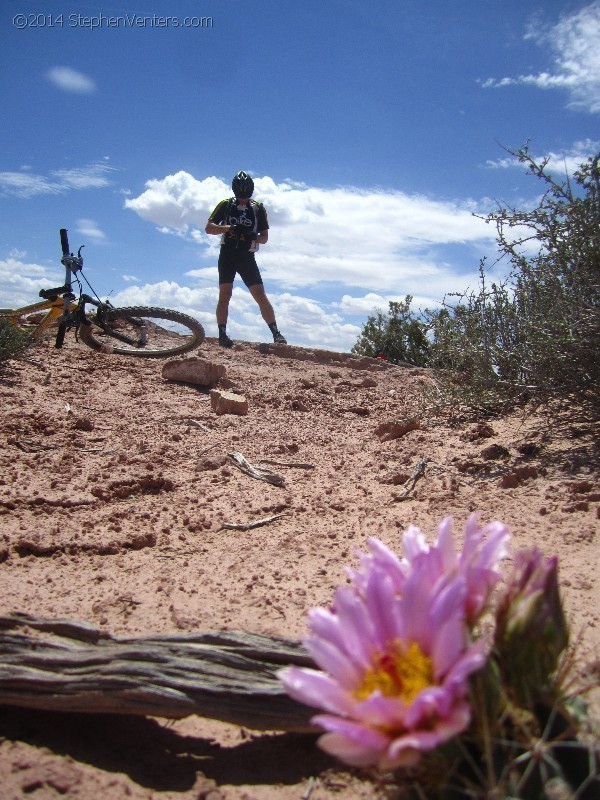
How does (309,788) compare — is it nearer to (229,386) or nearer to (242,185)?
(229,386)

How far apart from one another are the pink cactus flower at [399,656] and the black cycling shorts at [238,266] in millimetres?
7096

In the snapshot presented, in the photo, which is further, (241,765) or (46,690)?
(46,690)

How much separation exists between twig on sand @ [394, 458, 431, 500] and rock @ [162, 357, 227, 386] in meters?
2.54

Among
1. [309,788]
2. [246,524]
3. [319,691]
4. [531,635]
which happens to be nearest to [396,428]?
[246,524]

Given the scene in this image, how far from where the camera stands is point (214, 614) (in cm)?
239

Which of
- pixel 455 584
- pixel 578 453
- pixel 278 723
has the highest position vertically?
pixel 578 453

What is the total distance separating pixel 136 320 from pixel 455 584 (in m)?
6.92

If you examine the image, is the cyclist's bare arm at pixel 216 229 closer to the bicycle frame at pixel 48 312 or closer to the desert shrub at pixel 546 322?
the bicycle frame at pixel 48 312

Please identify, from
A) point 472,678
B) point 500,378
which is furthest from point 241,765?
point 500,378

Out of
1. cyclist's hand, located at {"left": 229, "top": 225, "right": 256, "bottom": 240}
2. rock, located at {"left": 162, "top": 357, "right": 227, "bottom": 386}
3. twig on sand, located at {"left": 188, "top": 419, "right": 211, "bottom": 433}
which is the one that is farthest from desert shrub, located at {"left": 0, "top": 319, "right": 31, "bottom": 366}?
cyclist's hand, located at {"left": 229, "top": 225, "right": 256, "bottom": 240}

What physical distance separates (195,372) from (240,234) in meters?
2.57

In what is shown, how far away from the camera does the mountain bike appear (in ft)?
23.0

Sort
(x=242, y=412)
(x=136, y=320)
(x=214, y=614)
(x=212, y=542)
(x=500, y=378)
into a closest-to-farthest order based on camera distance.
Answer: (x=214, y=614) < (x=212, y=542) < (x=500, y=378) < (x=242, y=412) < (x=136, y=320)

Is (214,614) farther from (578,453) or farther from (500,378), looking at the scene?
(500,378)
